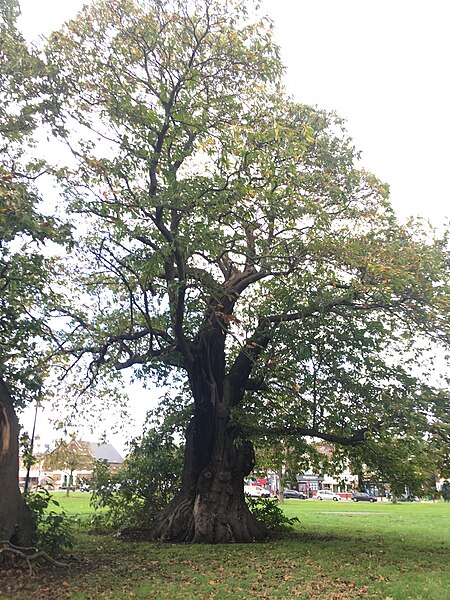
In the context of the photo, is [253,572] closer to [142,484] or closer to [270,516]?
[270,516]

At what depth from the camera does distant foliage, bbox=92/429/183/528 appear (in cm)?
1431

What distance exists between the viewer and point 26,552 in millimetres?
8117

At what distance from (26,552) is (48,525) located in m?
0.83

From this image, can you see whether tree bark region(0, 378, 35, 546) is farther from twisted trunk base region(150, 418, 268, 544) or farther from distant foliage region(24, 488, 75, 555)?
twisted trunk base region(150, 418, 268, 544)

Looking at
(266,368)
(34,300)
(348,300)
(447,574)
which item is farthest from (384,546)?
(34,300)

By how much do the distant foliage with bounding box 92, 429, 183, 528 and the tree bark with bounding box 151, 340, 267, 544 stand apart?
47.4 inches

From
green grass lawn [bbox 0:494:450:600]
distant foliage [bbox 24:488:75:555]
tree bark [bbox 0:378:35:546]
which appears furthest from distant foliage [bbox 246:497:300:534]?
tree bark [bbox 0:378:35:546]

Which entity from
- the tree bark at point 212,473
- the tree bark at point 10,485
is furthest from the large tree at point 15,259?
the tree bark at point 212,473

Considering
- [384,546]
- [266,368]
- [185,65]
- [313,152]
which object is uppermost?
[313,152]

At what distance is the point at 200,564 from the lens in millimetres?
9070

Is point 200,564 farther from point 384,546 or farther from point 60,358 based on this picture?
point 60,358

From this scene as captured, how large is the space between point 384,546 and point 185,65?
10969 mm

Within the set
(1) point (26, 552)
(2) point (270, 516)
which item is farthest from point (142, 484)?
(1) point (26, 552)

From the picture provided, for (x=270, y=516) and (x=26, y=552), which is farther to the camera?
(x=270, y=516)
